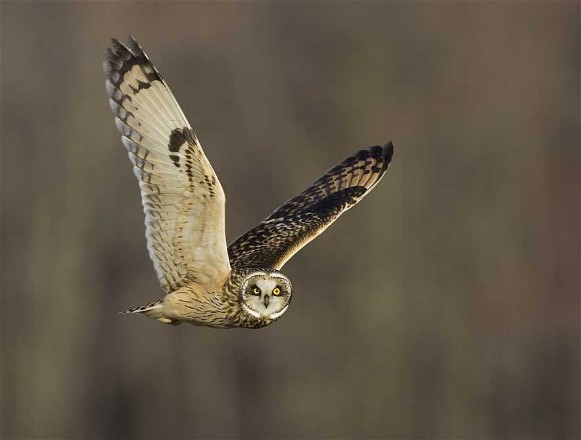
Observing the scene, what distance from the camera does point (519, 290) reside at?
84.2 feet

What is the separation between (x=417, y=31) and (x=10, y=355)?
8.45 m

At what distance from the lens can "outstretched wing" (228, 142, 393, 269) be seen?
29.5 feet

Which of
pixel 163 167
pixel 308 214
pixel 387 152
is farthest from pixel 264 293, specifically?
pixel 387 152

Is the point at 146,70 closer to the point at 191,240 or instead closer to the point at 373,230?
the point at 191,240

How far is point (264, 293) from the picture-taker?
821cm

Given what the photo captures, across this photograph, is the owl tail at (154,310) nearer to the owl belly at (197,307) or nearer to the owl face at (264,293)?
the owl belly at (197,307)

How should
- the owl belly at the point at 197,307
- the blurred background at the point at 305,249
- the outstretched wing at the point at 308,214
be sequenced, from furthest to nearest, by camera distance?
the blurred background at the point at 305,249, the outstretched wing at the point at 308,214, the owl belly at the point at 197,307

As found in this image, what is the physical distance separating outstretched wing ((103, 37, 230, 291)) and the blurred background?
13.2 metres

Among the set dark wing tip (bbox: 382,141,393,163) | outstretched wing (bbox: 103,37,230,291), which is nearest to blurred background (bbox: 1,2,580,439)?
dark wing tip (bbox: 382,141,393,163)

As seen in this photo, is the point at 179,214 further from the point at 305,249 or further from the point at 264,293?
the point at 305,249

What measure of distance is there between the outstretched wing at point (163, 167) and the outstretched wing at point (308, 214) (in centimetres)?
42

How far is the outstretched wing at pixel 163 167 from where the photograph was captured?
8.19 meters

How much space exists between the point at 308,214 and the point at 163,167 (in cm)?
151

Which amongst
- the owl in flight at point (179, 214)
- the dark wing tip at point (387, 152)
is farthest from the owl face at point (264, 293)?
the dark wing tip at point (387, 152)
